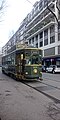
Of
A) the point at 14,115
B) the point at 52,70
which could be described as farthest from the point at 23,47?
the point at 52,70

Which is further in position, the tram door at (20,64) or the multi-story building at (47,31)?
the multi-story building at (47,31)

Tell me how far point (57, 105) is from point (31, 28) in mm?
82409

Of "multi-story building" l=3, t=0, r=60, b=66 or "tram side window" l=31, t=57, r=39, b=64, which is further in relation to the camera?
"multi-story building" l=3, t=0, r=60, b=66

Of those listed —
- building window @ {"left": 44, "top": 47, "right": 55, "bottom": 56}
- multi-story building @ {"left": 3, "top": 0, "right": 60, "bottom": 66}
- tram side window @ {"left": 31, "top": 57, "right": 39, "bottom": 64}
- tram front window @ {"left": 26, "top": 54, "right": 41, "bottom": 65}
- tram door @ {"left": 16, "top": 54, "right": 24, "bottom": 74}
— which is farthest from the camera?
building window @ {"left": 44, "top": 47, "right": 55, "bottom": 56}

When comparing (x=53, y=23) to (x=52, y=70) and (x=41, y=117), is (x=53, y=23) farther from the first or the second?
(x=41, y=117)

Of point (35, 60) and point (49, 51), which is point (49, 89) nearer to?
point (35, 60)

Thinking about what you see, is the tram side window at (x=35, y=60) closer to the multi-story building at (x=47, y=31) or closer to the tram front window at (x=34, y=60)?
the tram front window at (x=34, y=60)

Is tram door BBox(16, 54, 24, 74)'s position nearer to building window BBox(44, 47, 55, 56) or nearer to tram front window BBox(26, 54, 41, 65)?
tram front window BBox(26, 54, 41, 65)

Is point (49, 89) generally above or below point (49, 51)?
below

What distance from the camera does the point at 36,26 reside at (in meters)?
84.7

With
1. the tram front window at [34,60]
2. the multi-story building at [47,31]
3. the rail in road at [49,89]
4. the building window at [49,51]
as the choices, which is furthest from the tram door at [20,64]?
the building window at [49,51]

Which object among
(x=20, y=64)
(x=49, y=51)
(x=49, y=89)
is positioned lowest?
(x=49, y=89)

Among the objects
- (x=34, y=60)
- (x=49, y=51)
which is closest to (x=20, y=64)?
(x=34, y=60)

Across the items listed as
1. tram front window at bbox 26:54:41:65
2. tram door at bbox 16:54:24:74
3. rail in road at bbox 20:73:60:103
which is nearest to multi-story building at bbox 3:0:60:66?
tram door at bbox 16:54:24:74
